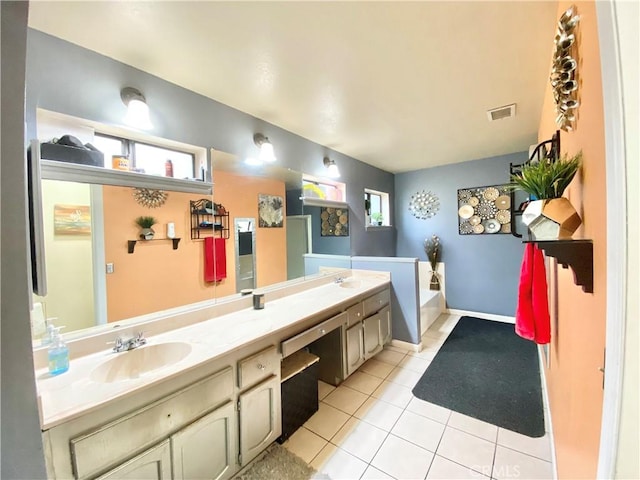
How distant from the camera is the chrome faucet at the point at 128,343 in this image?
1.38 metres

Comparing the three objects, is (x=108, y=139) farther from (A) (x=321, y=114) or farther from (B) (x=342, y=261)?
(B) (x=342, y=261)

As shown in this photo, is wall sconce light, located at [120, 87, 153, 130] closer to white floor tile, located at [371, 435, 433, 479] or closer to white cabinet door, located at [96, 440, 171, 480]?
white cabinet door, located at [96, 440, 171, 480]

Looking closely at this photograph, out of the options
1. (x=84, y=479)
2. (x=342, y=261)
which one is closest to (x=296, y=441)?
(x=84, y=479)

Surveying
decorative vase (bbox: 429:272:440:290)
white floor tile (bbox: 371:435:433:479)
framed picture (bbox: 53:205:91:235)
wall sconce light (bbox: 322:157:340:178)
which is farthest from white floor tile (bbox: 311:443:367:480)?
decorative vase (bbox: 429:272:440:290)

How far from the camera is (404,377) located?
2.52 metres

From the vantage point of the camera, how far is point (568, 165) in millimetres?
884

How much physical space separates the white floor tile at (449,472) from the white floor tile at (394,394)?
1.71 ft

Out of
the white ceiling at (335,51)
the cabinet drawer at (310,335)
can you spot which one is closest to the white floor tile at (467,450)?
the cabinet drawer at (310,335)

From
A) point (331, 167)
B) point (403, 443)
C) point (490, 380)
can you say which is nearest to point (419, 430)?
point (403, 443)

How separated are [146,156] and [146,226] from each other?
445 millimetres

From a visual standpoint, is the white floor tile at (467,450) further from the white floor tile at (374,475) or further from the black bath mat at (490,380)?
the white floor tile at (374,475)

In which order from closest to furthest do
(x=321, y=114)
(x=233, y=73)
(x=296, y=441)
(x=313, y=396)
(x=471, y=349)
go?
(x=233, y=73)
(x=296, y=441)
(x=313, y=396)
(x=321, y=114)
(x=471, y=349)

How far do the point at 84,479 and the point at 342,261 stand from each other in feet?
8.76

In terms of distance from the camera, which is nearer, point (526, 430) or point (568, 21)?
point (568, 21)
